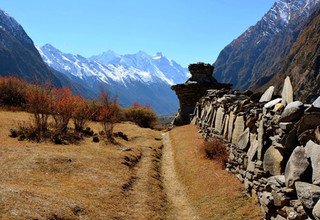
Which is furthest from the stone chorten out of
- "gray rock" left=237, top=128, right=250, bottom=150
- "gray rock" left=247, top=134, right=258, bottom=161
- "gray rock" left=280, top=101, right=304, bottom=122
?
"gray rock" left=280, top=101, right=304, bottom=122

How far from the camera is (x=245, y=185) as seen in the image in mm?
15898

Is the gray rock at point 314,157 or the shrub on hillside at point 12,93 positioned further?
the shrub on hillside at point 12,93

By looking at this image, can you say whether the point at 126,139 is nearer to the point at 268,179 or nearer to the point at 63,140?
the point at 63,140

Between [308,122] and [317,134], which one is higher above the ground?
[308,122]

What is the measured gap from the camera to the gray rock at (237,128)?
1878cm

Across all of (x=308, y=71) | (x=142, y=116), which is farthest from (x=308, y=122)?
(x=308, y=71)

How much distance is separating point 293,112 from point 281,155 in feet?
4.92

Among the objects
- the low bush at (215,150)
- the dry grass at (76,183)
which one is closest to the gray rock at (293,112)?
the dry grass at (76,183)

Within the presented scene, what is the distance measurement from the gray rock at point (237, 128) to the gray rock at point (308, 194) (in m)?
8.49

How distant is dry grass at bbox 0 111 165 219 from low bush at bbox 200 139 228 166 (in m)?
2.86

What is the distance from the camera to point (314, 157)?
10398mm

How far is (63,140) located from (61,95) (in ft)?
28.3

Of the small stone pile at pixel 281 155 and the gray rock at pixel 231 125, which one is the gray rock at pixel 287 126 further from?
the gray rock at pixel 231 125

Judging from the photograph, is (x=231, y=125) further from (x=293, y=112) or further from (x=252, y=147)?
(x=293, y=112)
